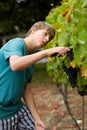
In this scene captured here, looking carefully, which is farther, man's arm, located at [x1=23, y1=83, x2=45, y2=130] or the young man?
man's arm, located at [x1=23, y1=83, x2=45, y2=130]

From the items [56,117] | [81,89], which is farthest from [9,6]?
[81,89]

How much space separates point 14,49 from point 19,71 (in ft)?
0.69

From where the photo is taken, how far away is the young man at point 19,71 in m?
3.53

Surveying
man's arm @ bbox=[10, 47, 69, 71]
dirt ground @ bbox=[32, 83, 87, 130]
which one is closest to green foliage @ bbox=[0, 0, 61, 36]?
dirt ground @ bbox=[32, 83, 87, 130]

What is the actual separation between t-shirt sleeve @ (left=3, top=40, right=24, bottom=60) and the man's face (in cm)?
12

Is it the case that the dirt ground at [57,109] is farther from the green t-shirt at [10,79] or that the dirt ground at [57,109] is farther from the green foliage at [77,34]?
the green t-shirt at [10,79]

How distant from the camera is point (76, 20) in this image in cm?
397

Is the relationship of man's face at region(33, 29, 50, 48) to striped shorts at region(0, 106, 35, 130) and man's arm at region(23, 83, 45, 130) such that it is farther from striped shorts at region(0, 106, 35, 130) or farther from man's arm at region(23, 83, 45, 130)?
striped shorts at region(0, 106, 35, 130)

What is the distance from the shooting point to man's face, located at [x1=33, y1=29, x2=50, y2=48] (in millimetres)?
3723

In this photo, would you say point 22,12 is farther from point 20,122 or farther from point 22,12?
point 20,122

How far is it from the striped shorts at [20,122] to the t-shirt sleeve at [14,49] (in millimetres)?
584

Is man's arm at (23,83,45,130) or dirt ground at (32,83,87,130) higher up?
man's arm at (23,83,45,130)

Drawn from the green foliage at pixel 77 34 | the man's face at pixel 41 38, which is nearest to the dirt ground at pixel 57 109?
the green foliage at pixel 77 34

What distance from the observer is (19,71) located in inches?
149
